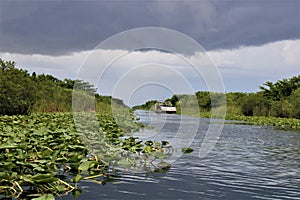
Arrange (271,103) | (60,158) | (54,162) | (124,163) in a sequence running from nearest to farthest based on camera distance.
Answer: (54,162) < (60,158) < (124,163) < (271,103)

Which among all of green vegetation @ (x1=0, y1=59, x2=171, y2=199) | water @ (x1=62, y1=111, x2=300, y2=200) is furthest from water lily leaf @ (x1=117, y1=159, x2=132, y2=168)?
water @ (x1=62, y1=111, x2=300, y2=200)

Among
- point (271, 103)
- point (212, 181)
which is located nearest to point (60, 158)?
point (212, 181)

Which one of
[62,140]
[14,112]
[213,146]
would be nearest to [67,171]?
[62,140]

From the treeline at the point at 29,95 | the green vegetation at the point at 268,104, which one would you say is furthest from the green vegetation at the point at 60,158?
the green vegetation at the point at 268,104

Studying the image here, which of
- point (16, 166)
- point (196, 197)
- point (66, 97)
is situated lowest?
point (196, 197)

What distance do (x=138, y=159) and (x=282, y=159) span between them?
3389 millimetres

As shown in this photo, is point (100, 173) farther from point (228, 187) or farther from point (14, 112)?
point (14, 112)

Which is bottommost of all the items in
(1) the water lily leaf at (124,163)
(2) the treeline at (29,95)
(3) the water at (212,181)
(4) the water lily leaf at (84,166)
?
(3) the water at (212,181)

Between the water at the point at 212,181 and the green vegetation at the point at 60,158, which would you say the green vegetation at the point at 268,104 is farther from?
the water at the point at 212,181

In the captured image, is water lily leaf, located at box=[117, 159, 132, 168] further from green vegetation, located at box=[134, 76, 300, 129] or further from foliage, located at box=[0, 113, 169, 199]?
green vegetation, located at box=[134, 76, 300, 129]

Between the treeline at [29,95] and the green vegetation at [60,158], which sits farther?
the treeline at [29,95]

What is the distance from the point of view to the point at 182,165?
7723 millimetres

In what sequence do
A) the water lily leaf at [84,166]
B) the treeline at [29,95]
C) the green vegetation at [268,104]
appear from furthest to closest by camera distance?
the green vegetation at [268,104]
the treeline at [29,95]
the water lily leaf at [84,166]

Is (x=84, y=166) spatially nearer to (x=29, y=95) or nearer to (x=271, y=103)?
(x=29, y=95)
